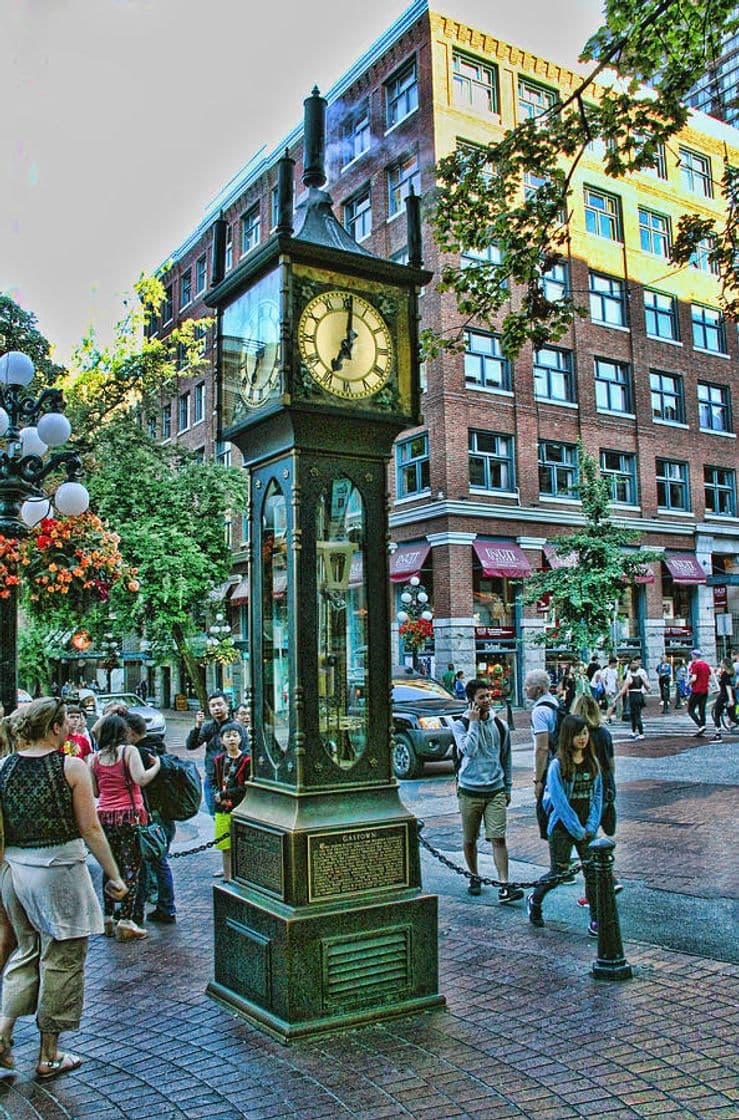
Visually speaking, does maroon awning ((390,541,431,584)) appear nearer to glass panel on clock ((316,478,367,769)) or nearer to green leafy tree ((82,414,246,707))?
green leafy tree ((82,414,246,707))

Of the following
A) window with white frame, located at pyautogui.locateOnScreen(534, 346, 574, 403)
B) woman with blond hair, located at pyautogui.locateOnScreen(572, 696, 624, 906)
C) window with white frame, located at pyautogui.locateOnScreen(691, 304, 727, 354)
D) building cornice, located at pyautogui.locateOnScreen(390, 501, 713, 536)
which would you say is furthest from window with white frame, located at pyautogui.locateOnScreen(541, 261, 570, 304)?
woman with blond hair, located at pyautogui.locateOnScreen(572, 696, 624, 906)

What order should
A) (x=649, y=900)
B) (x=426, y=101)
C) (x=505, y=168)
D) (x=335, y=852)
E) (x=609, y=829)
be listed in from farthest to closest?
(x=426, y=101)
(x=505, y=168)
(x=649, y=900)
(x=609, y=829)
(x=335, y=852)

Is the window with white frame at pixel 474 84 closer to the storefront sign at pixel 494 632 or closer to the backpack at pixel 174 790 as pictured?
the storefront sign at pixel 494 632

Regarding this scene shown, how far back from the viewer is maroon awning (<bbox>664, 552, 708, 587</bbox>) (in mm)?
33844

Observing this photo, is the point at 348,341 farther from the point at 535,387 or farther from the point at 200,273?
the point at 200,273

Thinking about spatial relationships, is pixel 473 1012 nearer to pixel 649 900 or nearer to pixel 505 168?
pixel 649 900

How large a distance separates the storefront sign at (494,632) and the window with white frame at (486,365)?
7.95 m

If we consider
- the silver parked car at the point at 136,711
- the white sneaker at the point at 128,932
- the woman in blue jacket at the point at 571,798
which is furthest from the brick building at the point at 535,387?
the white sneaker at the point at 128,932

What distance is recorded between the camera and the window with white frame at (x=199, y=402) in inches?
1729

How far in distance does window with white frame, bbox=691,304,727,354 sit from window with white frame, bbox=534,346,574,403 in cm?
740

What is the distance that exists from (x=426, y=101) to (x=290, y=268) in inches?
1098

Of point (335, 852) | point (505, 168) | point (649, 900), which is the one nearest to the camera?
point (335, 852)

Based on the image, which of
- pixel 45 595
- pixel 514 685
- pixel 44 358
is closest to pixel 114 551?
pixel 45 595

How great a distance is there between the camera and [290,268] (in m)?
5.27
